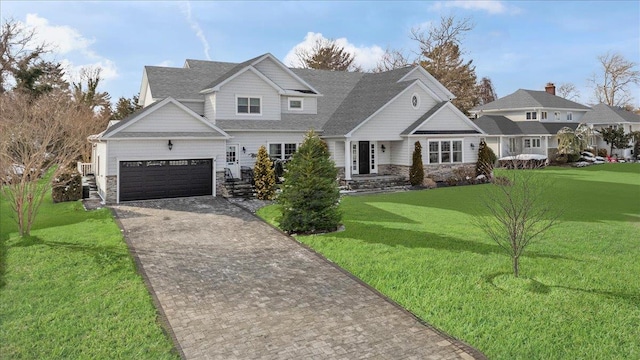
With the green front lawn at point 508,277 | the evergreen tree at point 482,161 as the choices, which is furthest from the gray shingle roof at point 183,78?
the evergreen tree at point 482,161

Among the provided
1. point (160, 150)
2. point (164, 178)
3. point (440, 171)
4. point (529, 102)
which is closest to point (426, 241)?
point (164, 178)

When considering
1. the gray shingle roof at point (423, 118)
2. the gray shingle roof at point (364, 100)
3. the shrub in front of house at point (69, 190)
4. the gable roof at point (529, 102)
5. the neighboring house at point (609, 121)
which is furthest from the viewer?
the neighboring house at point (609, 121)

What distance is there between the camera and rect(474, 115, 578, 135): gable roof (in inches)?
1612

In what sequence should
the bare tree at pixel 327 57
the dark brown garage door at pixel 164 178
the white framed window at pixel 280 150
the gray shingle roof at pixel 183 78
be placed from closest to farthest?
the dark brown garage door at pixel 164 178 < the white framed window at pixel 280 150 < the gray shingle roof at pixel 183 78 < the bare tree at pixel 327 57

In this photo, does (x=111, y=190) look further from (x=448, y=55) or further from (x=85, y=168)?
(x=448, y=55)

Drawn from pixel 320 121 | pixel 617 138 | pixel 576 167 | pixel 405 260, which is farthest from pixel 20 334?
pixel 617 138

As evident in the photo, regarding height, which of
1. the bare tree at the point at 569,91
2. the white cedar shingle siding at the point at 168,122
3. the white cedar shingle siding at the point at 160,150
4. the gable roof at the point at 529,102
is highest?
the bare tree at the point at 569,91

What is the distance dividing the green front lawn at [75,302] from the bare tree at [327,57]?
44.8 meters

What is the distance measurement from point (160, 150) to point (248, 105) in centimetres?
682

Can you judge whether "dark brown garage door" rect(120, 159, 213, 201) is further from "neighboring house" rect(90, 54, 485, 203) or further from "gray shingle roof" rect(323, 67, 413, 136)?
"gray shingle roof" rect(323, 67, 413, 136)

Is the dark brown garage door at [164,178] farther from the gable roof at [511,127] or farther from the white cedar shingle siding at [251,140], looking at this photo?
the gable roof at [511,127]

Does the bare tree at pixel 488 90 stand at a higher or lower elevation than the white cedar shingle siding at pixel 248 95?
higher

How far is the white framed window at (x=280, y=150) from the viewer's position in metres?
24.9

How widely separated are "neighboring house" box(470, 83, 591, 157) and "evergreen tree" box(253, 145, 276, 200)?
82.7 feet
